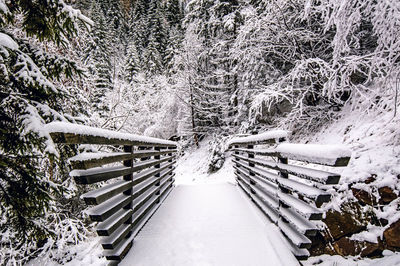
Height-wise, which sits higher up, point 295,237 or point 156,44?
point 156,44

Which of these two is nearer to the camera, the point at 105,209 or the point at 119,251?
the point at 105,209

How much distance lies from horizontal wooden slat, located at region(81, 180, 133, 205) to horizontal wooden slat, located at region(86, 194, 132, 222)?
0.09 meters

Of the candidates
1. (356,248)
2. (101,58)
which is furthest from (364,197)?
(101,58)

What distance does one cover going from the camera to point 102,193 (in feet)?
6.06

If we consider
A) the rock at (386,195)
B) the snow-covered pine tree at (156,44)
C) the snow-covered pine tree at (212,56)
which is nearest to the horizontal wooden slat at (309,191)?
the rock at (386,195)

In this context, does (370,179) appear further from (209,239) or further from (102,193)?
(102,193)

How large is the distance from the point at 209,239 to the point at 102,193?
1635mm

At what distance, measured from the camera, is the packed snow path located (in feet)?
7.37

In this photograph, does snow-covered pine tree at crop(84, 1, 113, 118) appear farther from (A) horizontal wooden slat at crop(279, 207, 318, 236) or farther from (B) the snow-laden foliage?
(A) horizontal wooden slat at crop(279, 207, 318, 236)

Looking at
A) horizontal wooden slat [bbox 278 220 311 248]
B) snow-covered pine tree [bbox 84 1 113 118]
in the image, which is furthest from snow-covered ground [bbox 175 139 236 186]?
snow-covered pine tree [bbox 84 1 113 118]

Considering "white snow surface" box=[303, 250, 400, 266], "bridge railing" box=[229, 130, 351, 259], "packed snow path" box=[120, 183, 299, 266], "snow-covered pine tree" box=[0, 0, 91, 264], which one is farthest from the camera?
"snow-covered pine tree" box=[0, 0, 91, 264]

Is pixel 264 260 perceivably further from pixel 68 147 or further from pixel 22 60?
pixel 22 60

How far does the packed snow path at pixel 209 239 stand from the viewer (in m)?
2.25

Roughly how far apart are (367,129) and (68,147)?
6.92 m
